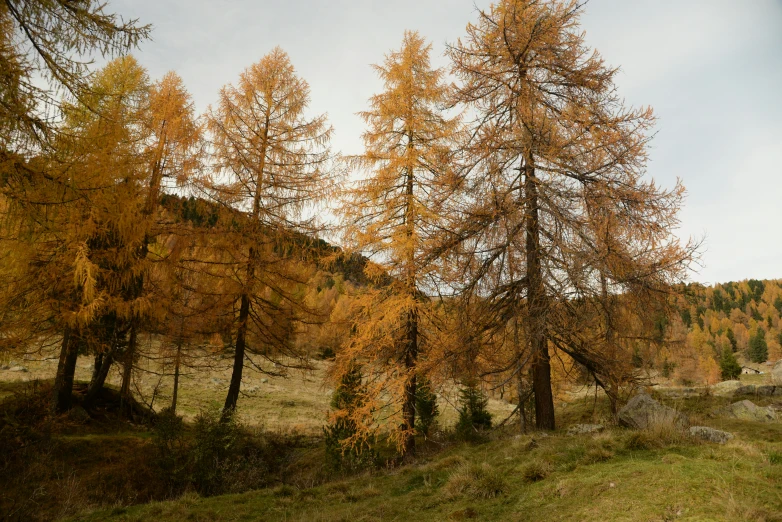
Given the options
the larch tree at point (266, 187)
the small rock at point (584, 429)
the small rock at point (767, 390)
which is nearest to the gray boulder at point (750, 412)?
the small rock at point (767, 390)

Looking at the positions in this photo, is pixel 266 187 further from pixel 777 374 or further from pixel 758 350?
pixel 758 350

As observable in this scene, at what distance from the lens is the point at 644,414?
24.0ft

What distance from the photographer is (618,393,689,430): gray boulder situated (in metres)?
6.63

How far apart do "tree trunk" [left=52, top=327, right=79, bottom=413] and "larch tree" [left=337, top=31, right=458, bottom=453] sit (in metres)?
7.07

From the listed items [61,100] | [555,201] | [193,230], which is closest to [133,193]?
[193,230]

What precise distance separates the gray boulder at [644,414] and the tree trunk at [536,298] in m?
1.33

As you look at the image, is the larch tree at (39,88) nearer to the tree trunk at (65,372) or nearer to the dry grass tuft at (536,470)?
the tree trunk at (65,372)

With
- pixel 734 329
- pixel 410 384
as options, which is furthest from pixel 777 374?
pixel 734 329

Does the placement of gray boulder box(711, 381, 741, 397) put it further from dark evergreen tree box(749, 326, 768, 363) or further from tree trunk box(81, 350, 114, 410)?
dark evergreen tree box(749, 326, 768, 363)

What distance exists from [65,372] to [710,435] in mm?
15434

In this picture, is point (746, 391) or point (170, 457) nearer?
point (170, 457)

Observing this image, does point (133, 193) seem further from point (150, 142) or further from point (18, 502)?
point (18, 502)

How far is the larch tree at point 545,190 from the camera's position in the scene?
7.02 m

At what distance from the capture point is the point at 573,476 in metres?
5.22
